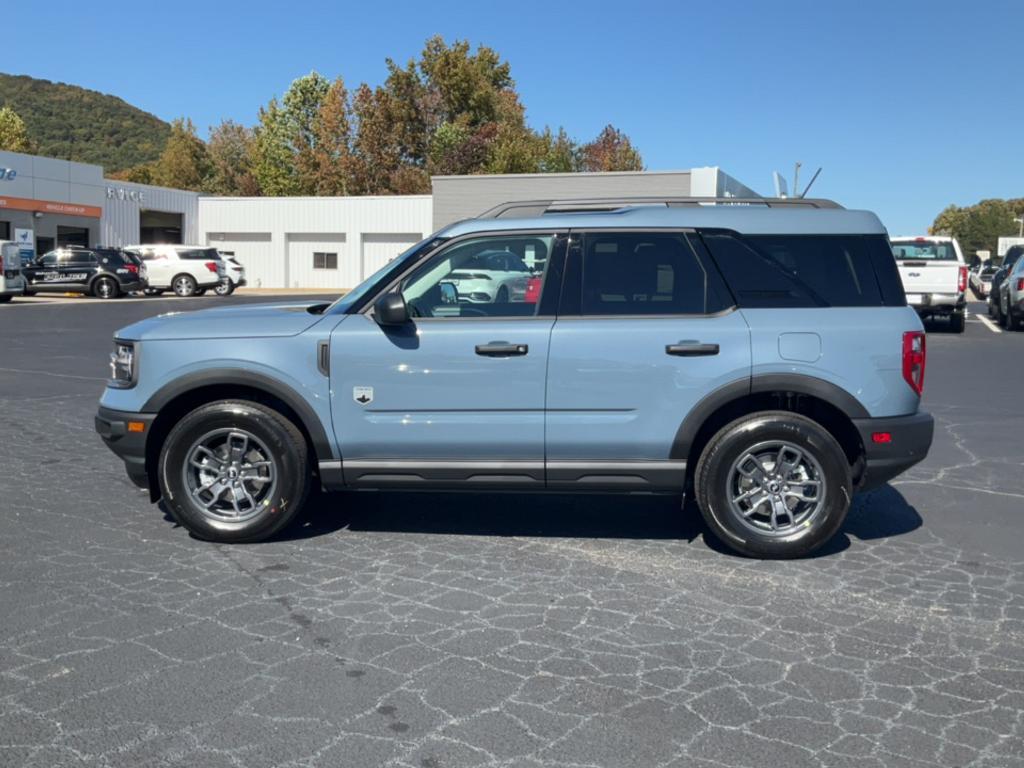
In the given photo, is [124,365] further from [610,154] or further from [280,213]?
[610,154]

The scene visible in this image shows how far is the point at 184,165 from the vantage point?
8412cm

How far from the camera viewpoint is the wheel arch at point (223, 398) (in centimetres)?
542

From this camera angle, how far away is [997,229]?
12081cm

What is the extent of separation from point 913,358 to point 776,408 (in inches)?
29.5

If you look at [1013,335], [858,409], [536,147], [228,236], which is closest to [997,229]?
[536,147]

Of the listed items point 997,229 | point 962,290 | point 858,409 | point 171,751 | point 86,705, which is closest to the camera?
point 171,751

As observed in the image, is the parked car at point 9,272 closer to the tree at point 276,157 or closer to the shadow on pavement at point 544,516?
the shadow on pavement at point 544,516

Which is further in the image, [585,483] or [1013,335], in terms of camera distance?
[1013,335]

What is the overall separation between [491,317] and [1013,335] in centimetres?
1865

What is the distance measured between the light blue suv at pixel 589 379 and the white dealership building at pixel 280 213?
29.3 m

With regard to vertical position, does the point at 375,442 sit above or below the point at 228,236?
below

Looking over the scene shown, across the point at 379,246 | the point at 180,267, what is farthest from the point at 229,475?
the point at 379,246

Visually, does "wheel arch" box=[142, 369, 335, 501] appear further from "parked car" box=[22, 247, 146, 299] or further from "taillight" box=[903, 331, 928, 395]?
"parked car" box=[22, 247, 146, 299]

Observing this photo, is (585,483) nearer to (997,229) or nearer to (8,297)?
(8,297)
